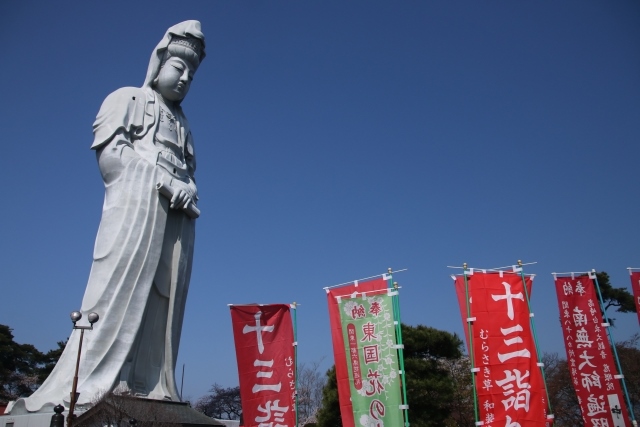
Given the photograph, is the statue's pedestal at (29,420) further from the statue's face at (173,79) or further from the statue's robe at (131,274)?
the statue's face at (173,79)

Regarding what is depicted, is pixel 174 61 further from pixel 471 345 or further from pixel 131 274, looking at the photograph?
pixel 471 345

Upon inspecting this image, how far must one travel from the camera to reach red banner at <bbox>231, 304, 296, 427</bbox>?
11.4 meters

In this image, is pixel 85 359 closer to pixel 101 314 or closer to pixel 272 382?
pixel 101 314

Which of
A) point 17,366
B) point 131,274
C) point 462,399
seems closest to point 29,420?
point 131,274

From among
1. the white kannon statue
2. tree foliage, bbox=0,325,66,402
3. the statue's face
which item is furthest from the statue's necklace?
tree foliage, bbox=0,325,66,402

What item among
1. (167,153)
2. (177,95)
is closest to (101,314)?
(167,153)

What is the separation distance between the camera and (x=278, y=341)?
12086 mm

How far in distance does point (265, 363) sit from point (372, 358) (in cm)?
232

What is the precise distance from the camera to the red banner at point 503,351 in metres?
10.4

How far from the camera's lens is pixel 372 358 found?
11.0 meters

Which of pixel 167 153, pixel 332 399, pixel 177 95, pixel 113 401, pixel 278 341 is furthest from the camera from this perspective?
pixel 332 399

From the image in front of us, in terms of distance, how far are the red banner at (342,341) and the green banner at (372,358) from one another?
4.7 inches

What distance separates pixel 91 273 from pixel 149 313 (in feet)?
5.08

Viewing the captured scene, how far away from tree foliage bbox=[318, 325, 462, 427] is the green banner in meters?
11.8
